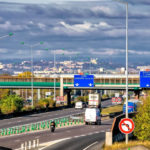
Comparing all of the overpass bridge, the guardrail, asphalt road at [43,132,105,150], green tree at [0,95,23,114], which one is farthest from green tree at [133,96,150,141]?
the overpass bridge

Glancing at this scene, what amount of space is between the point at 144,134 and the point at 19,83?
92127 mm

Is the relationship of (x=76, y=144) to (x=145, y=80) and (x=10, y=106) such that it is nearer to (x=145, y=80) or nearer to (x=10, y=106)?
(x=10, y=106)

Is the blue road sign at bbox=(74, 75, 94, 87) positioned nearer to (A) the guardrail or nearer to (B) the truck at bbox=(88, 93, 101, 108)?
(B) the truck at bbox=(88, 93, 101, 108)

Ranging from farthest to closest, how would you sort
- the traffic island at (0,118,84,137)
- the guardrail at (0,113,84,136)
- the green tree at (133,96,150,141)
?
the guardrail at (0,113,84,136)
the traffic island at (0,118,84,137)
the green tree at (133,96,150,141)

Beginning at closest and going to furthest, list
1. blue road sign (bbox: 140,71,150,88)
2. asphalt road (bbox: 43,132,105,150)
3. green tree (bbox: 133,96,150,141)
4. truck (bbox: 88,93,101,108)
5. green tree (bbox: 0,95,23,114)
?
green tree (bbox: 133,96,150,141), asphalt road (bbox: 43,132,105,150), green tree (bbox: 0,95,23,114), blue road sign (bbox: 140,71,150,88), truck (bbox: 88,93,101,108)

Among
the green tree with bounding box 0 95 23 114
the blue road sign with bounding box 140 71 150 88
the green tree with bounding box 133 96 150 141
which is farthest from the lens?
the blue road sign with bounding box 140 71 150 88

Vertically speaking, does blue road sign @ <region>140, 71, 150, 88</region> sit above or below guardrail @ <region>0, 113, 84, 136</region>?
above

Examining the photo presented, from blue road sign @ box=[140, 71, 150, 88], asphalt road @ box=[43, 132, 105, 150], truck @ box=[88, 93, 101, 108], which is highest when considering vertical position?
blue road sign @ box=[140, 71, 150, 88]

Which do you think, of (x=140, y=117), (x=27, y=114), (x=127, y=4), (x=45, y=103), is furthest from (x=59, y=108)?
(x=127, y=4)

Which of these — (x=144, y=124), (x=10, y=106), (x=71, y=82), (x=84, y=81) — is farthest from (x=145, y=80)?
(x=144, y=124)

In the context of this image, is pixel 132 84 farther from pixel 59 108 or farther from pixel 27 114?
pixel 27 114

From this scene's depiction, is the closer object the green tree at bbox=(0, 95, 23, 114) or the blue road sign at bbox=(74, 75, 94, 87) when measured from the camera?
the green tree at bbox=(0, 95, 23, 114)

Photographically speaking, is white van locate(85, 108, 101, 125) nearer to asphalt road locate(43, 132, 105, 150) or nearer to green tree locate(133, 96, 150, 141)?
asphalt road locate(43, 132, 105, 150)

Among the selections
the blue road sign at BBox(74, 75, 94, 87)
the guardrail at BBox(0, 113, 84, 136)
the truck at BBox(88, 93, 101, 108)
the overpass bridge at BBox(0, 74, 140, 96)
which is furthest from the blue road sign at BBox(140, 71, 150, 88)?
the guardrail at BBox(0, 113, 84, 136)
